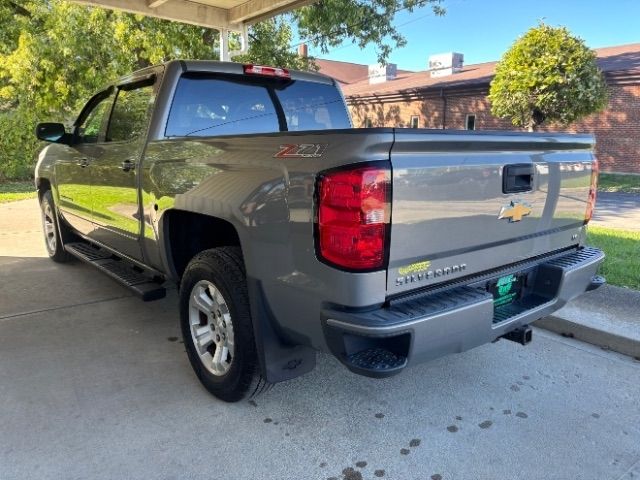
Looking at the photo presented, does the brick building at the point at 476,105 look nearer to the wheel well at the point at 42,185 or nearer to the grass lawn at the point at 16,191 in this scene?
the wheel well at the point at 42,185

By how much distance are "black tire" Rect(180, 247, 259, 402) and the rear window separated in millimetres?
1138

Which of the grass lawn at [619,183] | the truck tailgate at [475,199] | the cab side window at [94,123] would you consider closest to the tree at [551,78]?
the grass lawn at [619,183]

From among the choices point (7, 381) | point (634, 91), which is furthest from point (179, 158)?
point (634, 91)

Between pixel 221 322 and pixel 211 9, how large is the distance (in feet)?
21.8

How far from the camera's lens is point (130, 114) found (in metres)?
4.18

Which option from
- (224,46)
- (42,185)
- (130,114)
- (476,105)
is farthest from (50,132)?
(476,105)

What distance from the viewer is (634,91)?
1844 centimetres

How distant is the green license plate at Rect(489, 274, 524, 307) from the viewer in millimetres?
2913

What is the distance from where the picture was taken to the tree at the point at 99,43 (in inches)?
454

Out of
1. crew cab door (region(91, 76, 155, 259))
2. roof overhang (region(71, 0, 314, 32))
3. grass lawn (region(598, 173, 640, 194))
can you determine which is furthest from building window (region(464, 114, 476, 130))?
crew cab door (region(91, 76, 155, 259))

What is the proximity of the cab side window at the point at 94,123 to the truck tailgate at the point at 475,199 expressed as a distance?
333cm

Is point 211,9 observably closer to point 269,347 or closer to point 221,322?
point 221,322

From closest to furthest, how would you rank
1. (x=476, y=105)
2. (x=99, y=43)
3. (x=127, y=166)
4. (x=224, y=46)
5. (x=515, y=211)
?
(x=515, y=211), (x=127, y=166), (x=224, y=46), (x=99, y=43), (x=476, y=105)

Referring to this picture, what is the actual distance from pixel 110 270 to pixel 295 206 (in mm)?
2725
